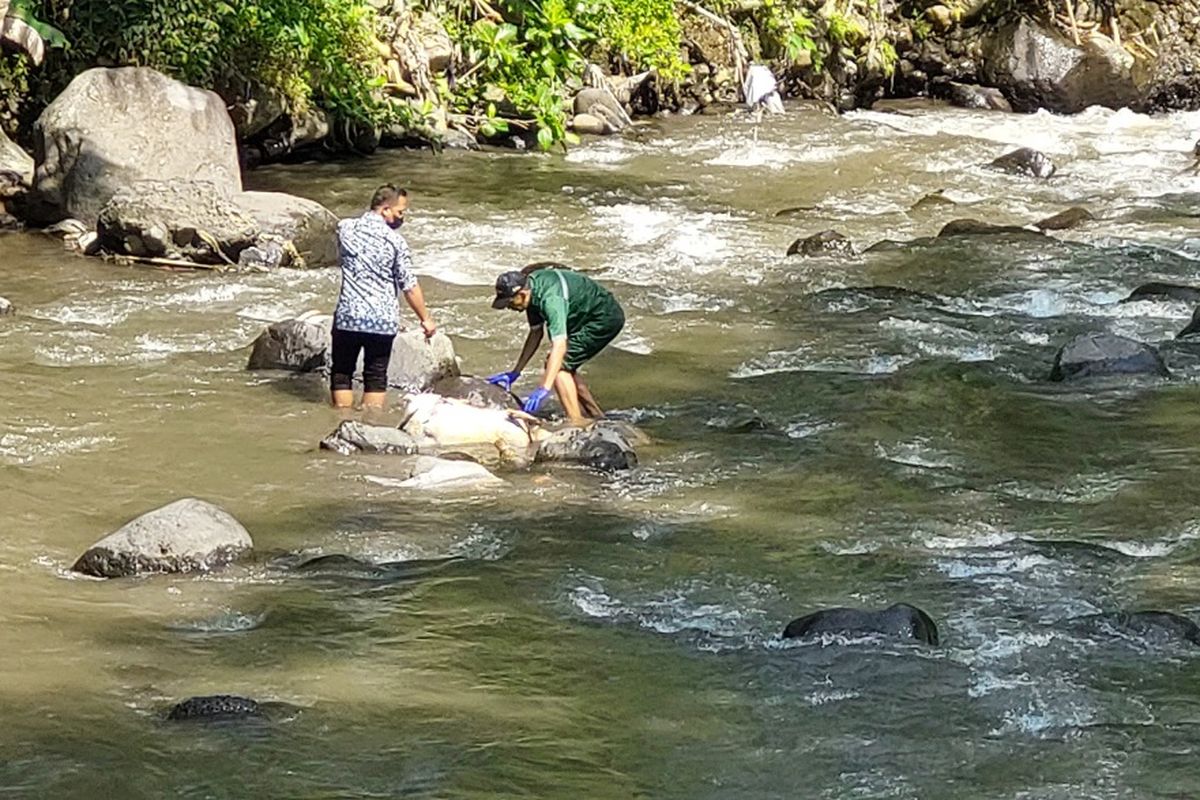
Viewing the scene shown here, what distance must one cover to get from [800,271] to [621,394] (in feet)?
13.8

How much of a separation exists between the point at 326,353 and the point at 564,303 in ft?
7.33

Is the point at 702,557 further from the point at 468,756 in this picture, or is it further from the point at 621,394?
the point at 621,394

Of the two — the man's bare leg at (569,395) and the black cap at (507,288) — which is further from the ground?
the black cap at (507,288)

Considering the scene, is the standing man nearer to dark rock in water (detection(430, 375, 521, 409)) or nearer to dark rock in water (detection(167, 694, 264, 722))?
dark rock in water (detection(430, 375, 521, 409))

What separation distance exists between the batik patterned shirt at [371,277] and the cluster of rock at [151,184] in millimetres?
4441

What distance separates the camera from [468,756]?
267 inches

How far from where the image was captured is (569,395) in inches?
458

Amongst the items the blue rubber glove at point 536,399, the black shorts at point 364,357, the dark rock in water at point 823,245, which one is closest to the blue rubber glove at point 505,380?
the blue rubber glove at point 536,399

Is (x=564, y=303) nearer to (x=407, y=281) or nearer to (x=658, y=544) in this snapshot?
(x=407, y=281)

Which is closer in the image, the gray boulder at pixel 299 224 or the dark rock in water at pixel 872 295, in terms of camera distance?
the dark rock in water at pixel 872 295

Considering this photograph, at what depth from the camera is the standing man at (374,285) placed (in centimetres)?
1189

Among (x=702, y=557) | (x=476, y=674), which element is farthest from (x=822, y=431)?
(x=476, y=674)

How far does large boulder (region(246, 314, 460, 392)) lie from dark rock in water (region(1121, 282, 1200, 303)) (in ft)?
18.5

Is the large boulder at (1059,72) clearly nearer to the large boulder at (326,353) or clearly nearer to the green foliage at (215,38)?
the green foliage at (215,38)
